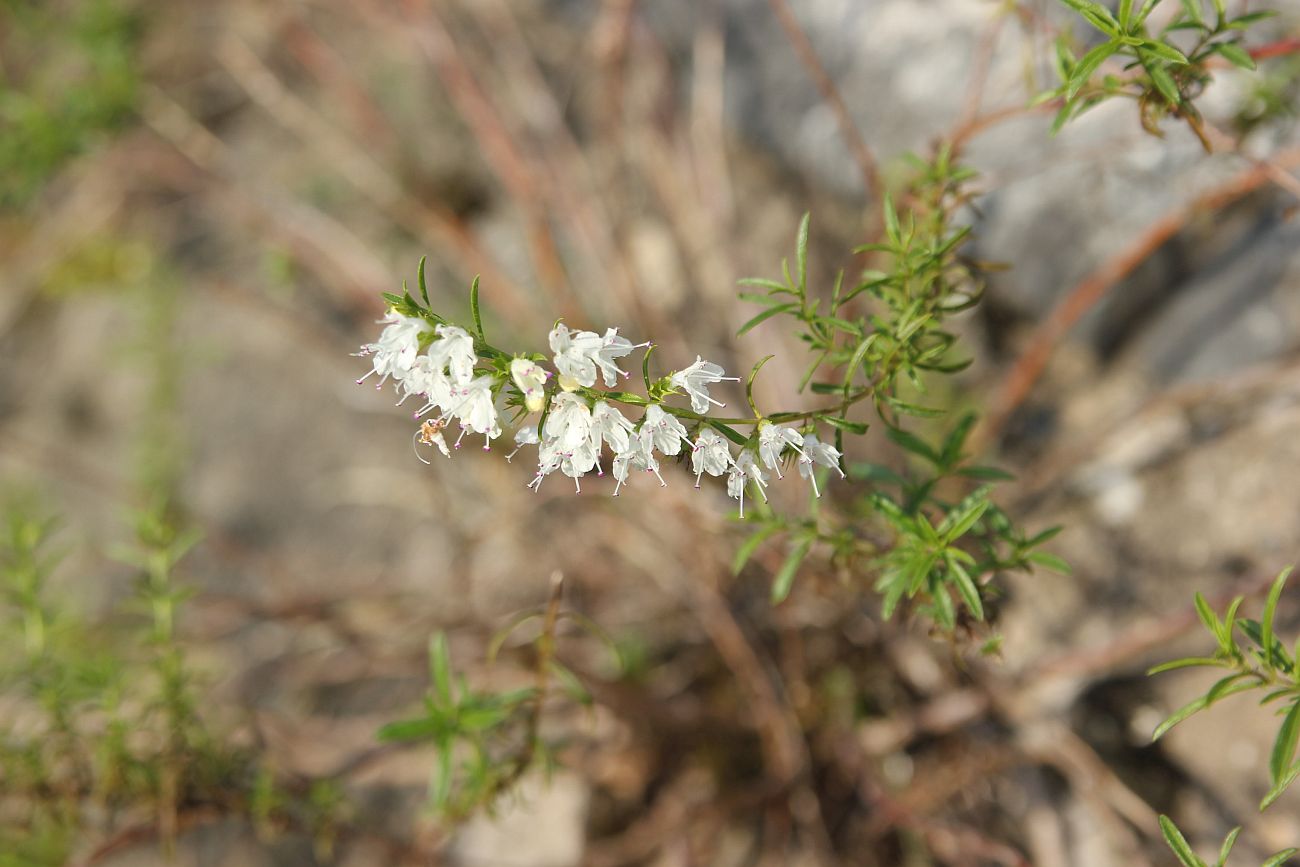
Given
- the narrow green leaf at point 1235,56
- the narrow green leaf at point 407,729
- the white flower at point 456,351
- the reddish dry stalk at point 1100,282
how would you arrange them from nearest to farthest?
1. the white flower at point 456,351
2. the narrow green leaf at point 1235,56
3. the narrow green leaf at point 407,729
4. the reddish dry stalk at point 1100,282

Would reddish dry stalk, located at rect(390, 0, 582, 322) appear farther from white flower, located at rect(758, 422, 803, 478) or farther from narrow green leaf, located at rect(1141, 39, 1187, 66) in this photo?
narrow green leaf, located at rect(1141, 39, 1187, 66)

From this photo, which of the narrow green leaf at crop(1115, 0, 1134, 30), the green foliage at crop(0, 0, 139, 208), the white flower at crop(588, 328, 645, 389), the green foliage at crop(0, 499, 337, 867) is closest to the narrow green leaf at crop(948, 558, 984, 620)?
the white flower at crop(588, 328, 645, 389)

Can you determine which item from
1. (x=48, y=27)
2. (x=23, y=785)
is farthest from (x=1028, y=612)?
(x=48, y=27)

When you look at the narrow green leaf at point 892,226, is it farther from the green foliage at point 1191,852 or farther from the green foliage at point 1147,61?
the green foliage at point 1191,852

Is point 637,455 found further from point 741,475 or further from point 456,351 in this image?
point 456,351

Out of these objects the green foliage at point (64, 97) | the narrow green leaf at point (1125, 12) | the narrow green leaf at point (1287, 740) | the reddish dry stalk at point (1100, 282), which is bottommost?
the narrow green leaf at point (1287, 740)

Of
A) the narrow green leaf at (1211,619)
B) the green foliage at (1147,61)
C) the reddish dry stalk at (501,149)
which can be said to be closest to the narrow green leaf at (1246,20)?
the green foliage at (1147,61)
